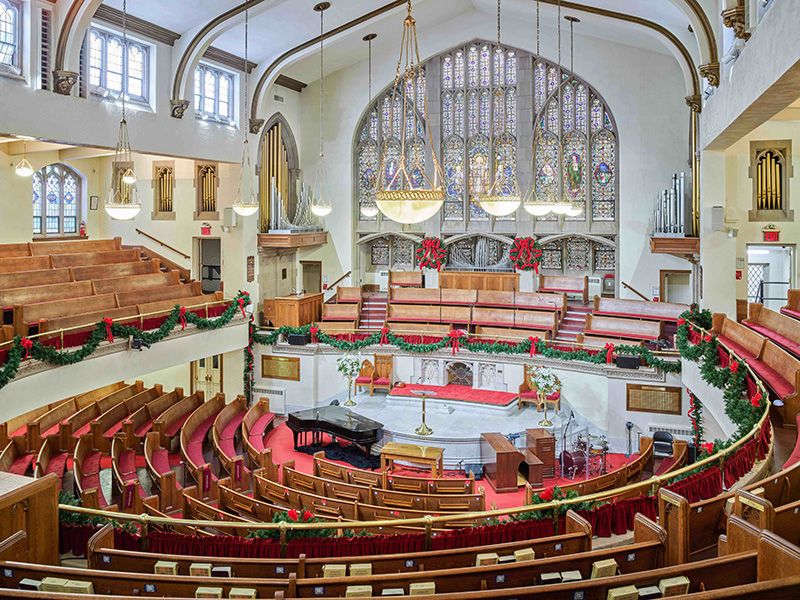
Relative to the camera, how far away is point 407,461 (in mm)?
13367

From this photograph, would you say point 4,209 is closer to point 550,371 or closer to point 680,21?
point 550,371

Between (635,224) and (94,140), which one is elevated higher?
(94,140)

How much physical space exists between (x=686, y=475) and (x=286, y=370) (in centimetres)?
1232

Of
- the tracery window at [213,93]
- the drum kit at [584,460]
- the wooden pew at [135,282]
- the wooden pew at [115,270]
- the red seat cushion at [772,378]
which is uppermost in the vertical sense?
the tracery window at [213,93]

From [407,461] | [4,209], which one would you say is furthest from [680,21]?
[4,209]

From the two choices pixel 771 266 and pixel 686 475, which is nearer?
pixel 686 475

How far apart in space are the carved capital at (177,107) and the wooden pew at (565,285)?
9.95 metres

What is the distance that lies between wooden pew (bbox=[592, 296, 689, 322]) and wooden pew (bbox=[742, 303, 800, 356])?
12.0 feet

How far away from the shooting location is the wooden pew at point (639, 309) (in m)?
17.2

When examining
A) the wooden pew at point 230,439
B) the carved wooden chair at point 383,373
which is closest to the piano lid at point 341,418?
the wooden pew at point 230,439

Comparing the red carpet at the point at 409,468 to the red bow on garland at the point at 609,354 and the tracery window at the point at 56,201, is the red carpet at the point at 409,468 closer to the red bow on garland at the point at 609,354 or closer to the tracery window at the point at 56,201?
the red bow on garland at the point at 609,354

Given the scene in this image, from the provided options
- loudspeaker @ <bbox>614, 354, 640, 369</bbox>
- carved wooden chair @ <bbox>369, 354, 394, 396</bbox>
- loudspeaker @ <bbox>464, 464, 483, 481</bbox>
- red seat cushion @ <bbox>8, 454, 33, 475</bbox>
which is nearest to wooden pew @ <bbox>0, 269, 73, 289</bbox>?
red seat cushion @ <bbox>8, 454, 33, 475</bbox>

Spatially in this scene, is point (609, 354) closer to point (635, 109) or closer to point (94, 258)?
point (635, 109)

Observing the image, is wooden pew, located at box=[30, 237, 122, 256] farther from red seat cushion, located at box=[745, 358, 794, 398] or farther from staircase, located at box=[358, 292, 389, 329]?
red seat cushion, located at box=[745, 358, 794, 398]
